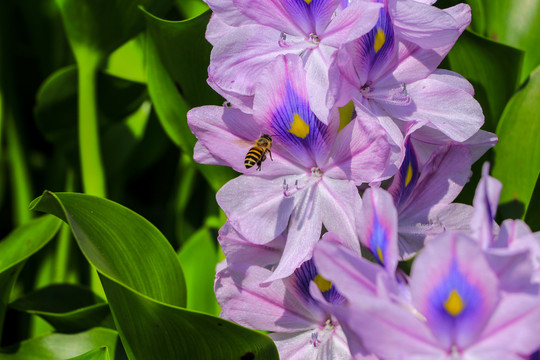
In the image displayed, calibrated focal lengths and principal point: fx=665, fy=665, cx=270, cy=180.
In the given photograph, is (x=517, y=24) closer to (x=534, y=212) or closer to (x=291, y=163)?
(x=534, y=212)

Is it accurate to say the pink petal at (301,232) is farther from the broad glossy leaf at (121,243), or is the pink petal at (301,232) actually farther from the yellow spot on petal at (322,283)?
the broad glossy leaf at (121,243)

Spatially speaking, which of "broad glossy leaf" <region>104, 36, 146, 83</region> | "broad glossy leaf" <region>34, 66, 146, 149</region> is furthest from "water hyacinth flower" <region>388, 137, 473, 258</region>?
"broad glossy leaf" <region>104, 36, 146, 83</region>

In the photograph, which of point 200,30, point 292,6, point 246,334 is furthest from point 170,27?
point 246,334

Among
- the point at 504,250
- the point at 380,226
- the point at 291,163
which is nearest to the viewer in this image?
the point at 504,250

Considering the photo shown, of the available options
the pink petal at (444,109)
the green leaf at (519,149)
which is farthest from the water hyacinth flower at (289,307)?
the green leaf at (519,149)

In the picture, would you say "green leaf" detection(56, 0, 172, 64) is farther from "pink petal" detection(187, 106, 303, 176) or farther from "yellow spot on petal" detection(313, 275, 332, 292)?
"yellow spot on petal" detection(313, 275, 332, 292)

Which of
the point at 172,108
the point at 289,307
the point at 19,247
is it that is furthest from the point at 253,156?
the point at 19,247

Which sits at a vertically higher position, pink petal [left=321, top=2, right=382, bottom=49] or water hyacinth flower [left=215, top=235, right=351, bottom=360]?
pink petal [left=321, top=2, right=382, bottom=49]

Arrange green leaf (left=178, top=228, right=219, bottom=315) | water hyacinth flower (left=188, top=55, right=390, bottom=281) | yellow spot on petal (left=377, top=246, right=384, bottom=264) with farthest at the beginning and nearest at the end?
green leaf (left=178, top=228, right=219, bottom=315) < water hyacinth flower (left=188, top=55, right=390, bottom=281) < yellow spot on petal (left=377, top=246, right=384, bottom=264)
